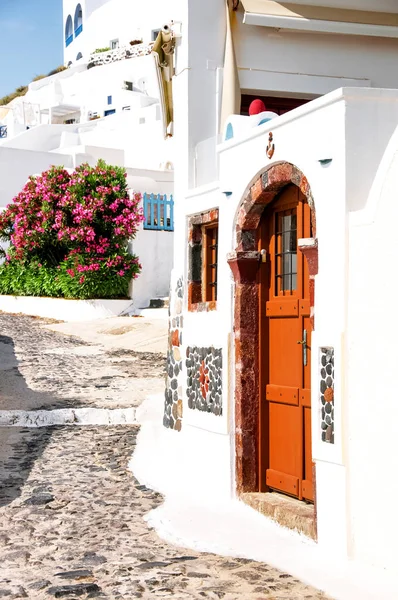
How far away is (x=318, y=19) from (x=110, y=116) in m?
24.6

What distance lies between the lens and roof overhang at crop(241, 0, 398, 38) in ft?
33.4

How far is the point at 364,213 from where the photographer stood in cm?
610

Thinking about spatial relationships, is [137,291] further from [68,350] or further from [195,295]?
[195,295]

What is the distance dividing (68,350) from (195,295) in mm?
7233

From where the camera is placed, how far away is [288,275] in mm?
7703

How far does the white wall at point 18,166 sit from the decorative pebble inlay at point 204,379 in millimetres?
15132

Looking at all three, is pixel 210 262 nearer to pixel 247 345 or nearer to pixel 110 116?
pixel 247 345

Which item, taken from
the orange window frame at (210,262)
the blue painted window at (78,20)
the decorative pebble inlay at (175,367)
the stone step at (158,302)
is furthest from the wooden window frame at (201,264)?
the blue painted window at (78,20)

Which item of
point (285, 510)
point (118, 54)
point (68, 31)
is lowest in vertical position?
point (285, 510)

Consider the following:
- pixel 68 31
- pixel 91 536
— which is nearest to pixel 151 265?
pixel 91 536

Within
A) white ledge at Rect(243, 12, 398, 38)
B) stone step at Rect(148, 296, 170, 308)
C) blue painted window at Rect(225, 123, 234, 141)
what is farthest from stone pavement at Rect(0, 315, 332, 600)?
stone step at Rect(148, 296, 170, 308)

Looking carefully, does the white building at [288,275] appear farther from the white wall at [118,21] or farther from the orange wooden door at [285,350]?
the white wall at [118,21]

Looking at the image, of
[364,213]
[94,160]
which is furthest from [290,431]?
[94,160]

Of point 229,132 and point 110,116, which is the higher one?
point 110,116
